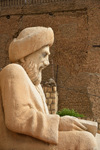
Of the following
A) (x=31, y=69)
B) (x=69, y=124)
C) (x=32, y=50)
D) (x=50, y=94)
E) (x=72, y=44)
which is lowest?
(x=50, y=94)

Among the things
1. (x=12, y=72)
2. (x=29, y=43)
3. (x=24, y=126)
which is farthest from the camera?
(x=29, y=43)

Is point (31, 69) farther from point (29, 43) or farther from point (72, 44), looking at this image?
point (72, 44)

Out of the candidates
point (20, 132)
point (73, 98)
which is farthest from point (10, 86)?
point (73, 98)

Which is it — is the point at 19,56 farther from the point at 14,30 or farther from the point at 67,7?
the point at 14,30

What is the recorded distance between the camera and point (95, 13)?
8.40 metres

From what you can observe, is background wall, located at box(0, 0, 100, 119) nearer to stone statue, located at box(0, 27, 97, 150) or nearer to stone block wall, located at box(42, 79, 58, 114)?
stone block wall, located at box(42, 79, 58, 114)

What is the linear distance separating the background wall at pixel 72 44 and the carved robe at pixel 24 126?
6.25 meters

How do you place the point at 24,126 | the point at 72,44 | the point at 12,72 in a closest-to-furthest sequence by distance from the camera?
1. the point at 24,126
2. the point at 12,72
3. the point at 72,44

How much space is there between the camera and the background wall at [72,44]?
26.6 feet

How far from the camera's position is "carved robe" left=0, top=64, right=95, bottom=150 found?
152 cm

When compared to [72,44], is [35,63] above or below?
above

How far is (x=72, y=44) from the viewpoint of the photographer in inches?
344

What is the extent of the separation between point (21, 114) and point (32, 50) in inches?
24.2

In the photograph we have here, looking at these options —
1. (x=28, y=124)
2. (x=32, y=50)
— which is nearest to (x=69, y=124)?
(x=28, y=124)
